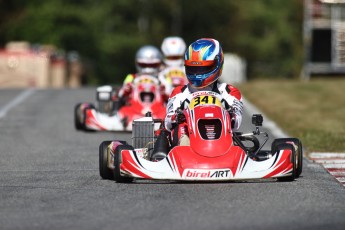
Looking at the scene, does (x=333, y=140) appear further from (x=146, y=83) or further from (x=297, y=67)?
(x=297, y=67)

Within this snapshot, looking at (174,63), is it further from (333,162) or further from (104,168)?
(104,168)

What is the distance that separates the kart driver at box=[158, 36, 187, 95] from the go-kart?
0.63m

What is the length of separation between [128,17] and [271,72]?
9403 mm

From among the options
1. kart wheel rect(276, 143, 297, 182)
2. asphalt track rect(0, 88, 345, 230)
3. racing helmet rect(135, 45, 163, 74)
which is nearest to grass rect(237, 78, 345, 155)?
racing helmet rect(135, 45, 163, 74)

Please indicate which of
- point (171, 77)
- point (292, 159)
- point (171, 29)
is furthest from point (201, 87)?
point (171, 29)

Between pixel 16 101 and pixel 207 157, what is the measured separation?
15426 mm

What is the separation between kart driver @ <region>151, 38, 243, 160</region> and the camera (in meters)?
11.8

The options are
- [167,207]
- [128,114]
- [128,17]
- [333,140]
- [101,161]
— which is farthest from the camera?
[128,17]

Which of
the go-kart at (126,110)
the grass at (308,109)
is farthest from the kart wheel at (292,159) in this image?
the go-kart at (126,110)

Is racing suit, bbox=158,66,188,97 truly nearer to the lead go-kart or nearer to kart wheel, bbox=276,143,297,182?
the lead go-kart

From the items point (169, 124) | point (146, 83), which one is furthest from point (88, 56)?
point (169, 124)

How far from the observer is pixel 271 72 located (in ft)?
241

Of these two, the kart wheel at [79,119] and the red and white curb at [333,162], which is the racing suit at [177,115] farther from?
the kart wheel at [79,119]

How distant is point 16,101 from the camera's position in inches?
1017
